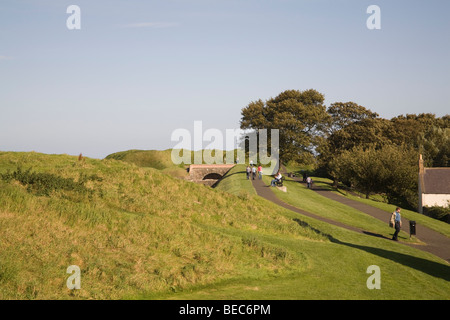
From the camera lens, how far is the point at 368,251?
22500mm

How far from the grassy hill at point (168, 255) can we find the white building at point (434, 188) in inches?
1250

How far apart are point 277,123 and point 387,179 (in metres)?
19.7

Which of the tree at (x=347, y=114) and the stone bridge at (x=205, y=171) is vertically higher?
the tree at (x=347, y=114)

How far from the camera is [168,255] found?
17500 mm

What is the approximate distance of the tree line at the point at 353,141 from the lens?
2441 inches

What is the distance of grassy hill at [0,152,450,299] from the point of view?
564 inches

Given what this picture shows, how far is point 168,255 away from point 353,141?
Answer: 73546mm

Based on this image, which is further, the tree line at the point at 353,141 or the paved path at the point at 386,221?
the tree line at the point at 353,141

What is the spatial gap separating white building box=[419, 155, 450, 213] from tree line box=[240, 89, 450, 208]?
3.14 meters

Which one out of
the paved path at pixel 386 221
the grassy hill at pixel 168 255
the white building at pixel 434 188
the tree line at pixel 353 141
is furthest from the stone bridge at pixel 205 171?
the grassy hill at pixel 168 255

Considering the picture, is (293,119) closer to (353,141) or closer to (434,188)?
(353,141)

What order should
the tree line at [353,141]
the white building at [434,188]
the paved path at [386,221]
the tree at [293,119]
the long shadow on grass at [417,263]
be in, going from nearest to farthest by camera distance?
the long shadow on grass at [417,263] → the paved path at [386,221] → the white building at [434,188] → the tree line at [353,141] → the tree at [293,119]

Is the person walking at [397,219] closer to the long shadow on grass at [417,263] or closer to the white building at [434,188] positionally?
the long shadow on grass at [417,263]
